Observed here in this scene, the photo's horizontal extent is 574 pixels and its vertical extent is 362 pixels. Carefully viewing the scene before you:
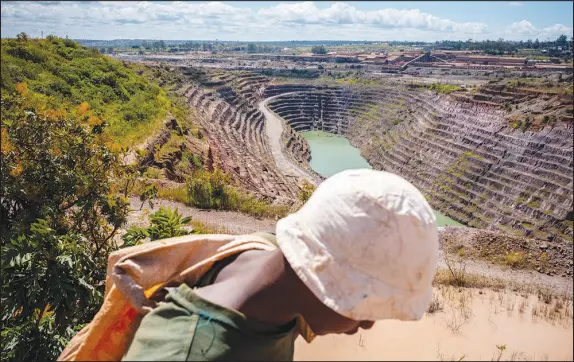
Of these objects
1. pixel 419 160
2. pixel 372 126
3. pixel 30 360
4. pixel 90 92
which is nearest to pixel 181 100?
pixel 90 92

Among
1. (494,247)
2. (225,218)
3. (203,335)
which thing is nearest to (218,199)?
(225,218)

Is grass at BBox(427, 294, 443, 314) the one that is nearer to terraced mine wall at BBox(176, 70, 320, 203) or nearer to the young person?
the young person

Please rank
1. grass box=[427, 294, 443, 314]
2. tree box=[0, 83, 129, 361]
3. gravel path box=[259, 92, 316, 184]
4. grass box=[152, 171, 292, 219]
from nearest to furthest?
grass box=[427, 294, 443, 314] < tree box=[0, 83, 129, 361] < grass box=[152, 171, 292, 219] < gravel path box=[259, 92, 316, 184]

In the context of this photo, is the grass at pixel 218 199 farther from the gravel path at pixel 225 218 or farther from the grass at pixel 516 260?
the grass at pixel 516 260

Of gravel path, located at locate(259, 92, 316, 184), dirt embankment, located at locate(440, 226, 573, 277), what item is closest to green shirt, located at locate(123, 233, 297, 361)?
dirt embankment, located at locate(440, 226, 573, 277)

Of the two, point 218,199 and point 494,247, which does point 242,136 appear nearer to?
point 218,199

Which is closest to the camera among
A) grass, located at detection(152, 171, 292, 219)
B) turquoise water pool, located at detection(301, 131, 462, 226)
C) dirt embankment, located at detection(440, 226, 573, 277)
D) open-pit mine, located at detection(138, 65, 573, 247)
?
open-pit mine, located at detection(138, 65, 573, 247)
